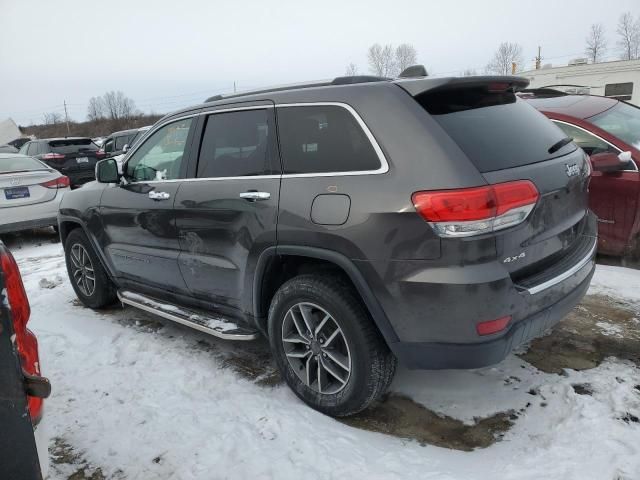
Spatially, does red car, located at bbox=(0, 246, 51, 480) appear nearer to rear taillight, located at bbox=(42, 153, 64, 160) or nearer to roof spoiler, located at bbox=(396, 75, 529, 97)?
roof spoiler, located at bbox=(396, 75, 529, 97)

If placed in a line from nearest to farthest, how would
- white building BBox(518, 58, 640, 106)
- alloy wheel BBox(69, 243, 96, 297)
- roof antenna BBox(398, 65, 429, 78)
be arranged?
roof antenna BBox(398, 65, 429, 78) → alloy wheel BBox(69, 243, 96, 297) → white building BBox(518, 58, 640, 106)

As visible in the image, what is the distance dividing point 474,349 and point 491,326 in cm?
14

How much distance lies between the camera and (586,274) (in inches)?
114

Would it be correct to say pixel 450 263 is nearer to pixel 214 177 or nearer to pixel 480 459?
pixel 480 459

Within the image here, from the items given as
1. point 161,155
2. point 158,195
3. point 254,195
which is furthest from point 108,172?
point 254,195

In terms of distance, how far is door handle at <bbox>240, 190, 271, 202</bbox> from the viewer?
292 centimetres

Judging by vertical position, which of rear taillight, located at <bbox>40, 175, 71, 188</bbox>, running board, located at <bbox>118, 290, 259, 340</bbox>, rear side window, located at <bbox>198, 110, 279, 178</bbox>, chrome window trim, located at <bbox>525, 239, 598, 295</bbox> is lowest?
running board, located at <bbox>118, 290, 259, 340</bbox>

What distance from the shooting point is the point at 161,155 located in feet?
12.9

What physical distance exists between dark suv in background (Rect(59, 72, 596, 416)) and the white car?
16.9ft

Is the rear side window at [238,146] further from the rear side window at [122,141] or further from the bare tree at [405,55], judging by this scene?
the bare tree at [405,55]

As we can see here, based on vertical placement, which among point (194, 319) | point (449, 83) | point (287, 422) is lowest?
point (287, 422)

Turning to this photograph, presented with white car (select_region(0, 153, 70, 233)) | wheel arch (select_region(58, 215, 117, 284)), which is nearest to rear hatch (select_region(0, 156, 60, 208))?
white car (select_region(0, 153, 70, 233))

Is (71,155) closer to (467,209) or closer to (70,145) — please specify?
(70,145)

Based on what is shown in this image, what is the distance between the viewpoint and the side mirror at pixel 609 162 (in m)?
4.46
